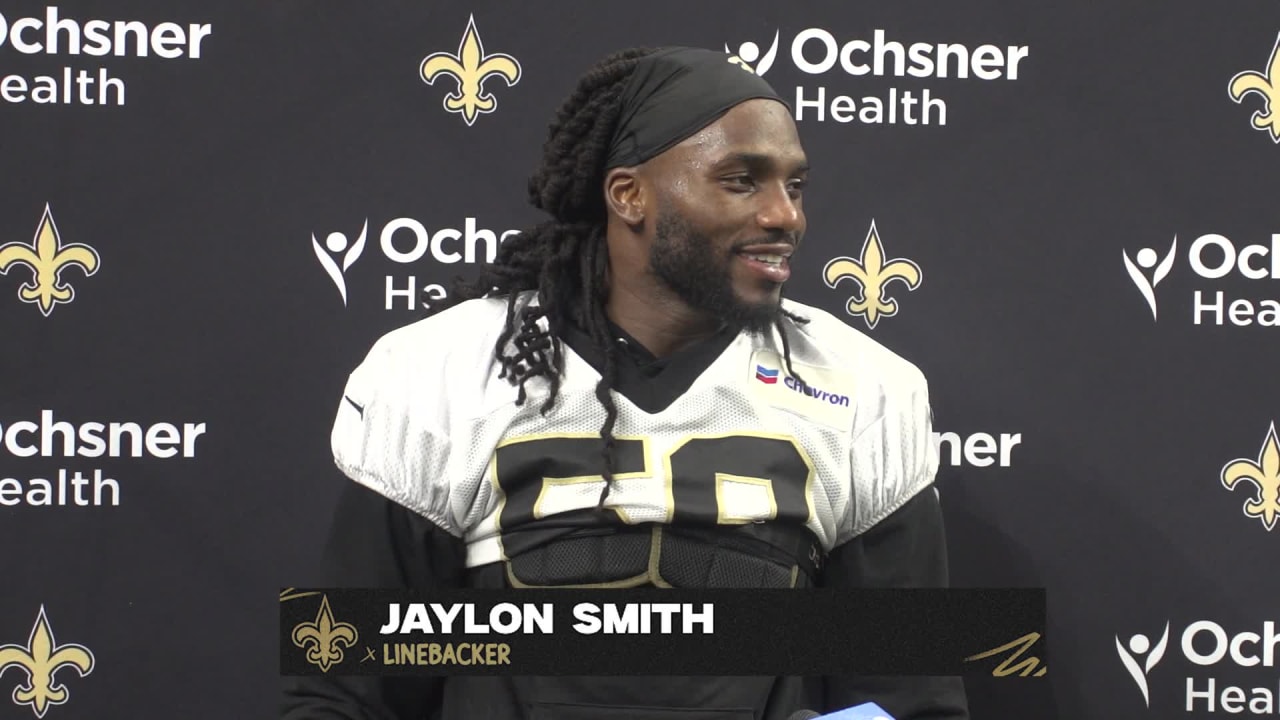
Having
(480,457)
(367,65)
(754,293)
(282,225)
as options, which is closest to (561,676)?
(480,457)

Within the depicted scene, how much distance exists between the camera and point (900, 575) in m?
1.73

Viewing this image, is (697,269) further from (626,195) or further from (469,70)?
(469,70)

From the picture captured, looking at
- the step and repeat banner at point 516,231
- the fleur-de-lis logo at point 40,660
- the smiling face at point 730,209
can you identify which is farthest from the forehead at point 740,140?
the fleur-de-lis logo at point 40,660

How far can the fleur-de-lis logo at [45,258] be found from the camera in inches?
78.6

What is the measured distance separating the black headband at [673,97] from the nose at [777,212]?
0.36 ft

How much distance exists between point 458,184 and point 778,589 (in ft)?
2.51

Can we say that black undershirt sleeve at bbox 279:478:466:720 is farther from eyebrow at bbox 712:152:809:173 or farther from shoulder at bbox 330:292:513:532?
eyebrow at bbox 712:152:809:173

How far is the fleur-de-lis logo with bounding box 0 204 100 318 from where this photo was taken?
2.00m

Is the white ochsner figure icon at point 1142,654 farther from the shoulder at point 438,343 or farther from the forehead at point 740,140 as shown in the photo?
the shoulder at point 438,343

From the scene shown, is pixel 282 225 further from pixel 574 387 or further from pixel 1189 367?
pixel 1189 367
